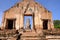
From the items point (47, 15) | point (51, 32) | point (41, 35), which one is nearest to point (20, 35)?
point (41, 35)

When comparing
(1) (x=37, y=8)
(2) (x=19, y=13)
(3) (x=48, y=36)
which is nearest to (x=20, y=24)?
(2) (x=19, y=13)

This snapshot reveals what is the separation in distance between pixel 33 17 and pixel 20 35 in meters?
3.47

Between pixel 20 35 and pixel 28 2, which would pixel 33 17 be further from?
pixel 20 35

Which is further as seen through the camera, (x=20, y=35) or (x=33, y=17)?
(x=33, y=17)

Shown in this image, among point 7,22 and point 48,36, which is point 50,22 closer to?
point 48,36

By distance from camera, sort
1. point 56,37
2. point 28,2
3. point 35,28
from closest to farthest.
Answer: point 56,37 < point 35,28 < point 28,2

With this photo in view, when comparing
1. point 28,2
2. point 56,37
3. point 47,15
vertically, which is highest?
Answer: point 28,2

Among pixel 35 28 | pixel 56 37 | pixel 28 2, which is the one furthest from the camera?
pixel 28 2

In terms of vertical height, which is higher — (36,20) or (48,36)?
(36,20)

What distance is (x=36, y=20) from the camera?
16938 millimetres

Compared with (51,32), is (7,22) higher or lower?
higher

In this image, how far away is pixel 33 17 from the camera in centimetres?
1727

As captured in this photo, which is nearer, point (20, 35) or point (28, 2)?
point (20, 35)

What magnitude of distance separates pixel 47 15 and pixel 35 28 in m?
2.23
